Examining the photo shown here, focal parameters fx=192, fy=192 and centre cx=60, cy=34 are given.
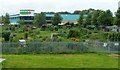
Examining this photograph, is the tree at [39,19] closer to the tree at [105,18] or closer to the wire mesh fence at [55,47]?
the tree at [105,18]

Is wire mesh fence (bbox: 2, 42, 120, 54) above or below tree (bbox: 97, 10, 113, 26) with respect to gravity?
below

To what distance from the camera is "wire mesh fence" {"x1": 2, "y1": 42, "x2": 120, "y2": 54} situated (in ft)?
63.5

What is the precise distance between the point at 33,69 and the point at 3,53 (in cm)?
742

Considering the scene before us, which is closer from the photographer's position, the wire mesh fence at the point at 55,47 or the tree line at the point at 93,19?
the wire mesh fence at the point at 55,47

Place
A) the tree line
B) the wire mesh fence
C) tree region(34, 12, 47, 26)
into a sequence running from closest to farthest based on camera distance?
the wire mesh fence < the tree line < tree region(34, 12, 47, 26)

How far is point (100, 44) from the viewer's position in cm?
2081

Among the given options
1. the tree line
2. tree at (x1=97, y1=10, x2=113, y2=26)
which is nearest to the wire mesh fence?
the tree line

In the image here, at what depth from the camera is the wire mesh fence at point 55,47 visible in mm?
19344

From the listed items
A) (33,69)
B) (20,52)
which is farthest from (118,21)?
(33,69)

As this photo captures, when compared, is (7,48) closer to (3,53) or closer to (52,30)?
(3,53)

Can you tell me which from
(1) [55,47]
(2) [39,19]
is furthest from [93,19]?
(1) [55,47]

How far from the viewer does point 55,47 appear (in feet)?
65.2

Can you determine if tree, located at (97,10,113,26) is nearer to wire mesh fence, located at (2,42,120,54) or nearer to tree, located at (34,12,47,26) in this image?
tree, located at (34,12,47,26)

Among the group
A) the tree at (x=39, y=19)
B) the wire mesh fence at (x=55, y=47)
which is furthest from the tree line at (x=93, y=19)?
the wire mesh fence at (x=55, y=47)
